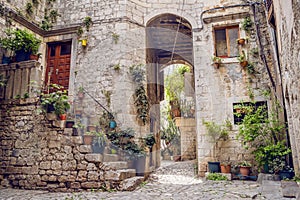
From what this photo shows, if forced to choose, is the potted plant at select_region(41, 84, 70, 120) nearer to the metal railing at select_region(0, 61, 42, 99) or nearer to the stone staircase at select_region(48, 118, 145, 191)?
the stone staircase at select_region(48, 118, 145, 191)

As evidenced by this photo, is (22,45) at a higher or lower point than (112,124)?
higher

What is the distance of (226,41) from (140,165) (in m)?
4.23

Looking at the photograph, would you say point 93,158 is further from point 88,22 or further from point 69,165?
point 88,22

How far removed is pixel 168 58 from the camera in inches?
391

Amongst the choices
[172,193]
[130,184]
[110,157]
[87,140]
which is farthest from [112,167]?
[172,193]

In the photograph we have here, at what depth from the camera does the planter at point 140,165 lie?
5.54m

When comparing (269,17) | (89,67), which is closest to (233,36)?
(269,17)

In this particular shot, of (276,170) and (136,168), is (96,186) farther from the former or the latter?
(276,170)

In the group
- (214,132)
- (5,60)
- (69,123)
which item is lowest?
(214,132)

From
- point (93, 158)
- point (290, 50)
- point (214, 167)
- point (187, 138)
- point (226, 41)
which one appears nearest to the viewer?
point (290, 50)

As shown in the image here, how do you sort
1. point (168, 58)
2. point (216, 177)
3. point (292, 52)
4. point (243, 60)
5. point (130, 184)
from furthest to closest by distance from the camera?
point (168, 58) → point (243, 60) → point (216, 177) → point (130, 184) → point (292, 52)

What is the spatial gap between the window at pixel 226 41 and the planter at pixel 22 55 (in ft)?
16.3

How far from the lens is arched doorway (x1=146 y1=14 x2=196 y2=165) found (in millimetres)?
7855

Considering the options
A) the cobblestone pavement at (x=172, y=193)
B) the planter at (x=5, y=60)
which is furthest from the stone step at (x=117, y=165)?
the planter at (x=5, y=60)
